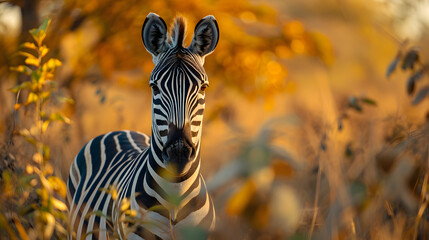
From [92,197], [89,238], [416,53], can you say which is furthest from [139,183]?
[416,53]

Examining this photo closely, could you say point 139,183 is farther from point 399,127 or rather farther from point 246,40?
point 246,40

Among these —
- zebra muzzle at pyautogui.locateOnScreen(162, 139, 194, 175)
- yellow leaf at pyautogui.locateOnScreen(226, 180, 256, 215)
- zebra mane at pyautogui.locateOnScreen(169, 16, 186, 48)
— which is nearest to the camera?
yellow leaf at pyautogui.locateOnScreen(226, 180, 256, 215)

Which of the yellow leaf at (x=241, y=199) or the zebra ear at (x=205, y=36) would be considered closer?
the yellow leaf at (x=241, y=199)

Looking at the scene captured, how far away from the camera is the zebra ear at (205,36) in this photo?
275cm

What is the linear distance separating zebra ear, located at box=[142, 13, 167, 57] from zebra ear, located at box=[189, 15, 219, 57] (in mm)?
208

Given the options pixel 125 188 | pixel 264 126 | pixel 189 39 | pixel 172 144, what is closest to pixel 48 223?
pixel 172 144

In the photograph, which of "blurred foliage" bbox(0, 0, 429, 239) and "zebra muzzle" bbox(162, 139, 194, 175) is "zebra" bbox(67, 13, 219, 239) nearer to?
"zebra muzzle" bbox(162, 139, 194, 175)

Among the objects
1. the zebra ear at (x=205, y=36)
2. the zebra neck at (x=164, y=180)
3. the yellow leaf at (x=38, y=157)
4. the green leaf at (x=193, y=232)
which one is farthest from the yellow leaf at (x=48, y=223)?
the zebra ear at (x=205, y=36)

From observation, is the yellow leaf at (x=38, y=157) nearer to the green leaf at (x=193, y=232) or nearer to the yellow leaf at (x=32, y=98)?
the yellow leaf at (x=32, y=98)

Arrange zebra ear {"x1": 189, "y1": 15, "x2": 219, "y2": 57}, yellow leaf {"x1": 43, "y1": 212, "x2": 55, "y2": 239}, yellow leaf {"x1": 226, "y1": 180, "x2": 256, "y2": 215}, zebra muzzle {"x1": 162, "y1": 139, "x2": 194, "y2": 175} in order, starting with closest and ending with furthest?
yellow leaf {"x1": 226, "y1": 180, "x2": 256, "y2": 215} → yellow leaf {"x1": 43, "y1": 212, "x2": 55, "y2": 239} → zebra muzzle {"x1": 162, "y1": 139, "x2": 194, "y2": 175} → zebra ear {"x1": 189, "y1": 15, "x2": 219, "y2": 57}

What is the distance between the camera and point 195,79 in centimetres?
248

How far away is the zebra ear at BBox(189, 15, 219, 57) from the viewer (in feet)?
9.02

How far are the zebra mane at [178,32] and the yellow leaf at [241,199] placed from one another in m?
2.02

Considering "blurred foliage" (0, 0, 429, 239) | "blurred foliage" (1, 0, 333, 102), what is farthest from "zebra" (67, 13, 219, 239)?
"blurred foliage" (1, 0, 333, 102)
